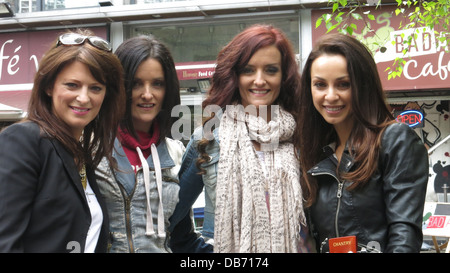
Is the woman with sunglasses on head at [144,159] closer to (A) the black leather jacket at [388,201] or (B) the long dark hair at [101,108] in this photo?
(B) the long dark hair at [101,108]

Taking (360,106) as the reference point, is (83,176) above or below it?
below

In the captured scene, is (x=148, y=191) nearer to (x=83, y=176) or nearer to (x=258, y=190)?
(x=83, y=176)

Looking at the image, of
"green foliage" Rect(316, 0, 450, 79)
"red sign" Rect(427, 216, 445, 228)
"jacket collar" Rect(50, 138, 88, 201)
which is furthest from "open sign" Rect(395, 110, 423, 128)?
"jacket collar" Rect(50, 138, 88, 201)

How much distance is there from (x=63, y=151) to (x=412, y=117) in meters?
8.24

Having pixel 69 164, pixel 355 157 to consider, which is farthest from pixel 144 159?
pixel 355 157

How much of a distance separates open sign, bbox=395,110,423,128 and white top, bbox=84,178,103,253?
7832 mm

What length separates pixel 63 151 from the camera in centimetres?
223

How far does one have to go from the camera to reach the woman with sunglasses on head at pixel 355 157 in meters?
2.38

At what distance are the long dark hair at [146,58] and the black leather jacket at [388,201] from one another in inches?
41.0

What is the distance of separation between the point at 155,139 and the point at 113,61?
68 cm

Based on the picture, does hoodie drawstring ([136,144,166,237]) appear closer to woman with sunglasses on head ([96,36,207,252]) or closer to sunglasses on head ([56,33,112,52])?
woman with sunglasses on head ([96,36,207,252])

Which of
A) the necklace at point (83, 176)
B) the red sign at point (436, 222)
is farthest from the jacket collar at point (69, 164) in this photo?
the red sign at point (436, 222)

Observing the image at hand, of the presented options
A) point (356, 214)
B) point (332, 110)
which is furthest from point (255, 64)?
point (356, 214)

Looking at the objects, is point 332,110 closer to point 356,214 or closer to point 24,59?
point 356,214
